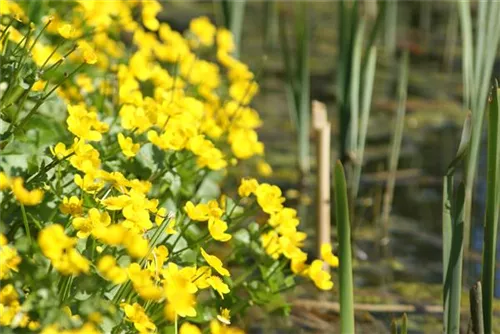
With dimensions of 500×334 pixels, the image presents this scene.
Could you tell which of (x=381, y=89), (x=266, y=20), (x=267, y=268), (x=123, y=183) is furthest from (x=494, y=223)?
(x=381, y=89)

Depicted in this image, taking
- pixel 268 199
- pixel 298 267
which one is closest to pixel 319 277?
A: pixel 298 267

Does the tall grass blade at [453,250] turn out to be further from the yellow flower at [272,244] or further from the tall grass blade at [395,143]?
the tall grass blade at [395,143]

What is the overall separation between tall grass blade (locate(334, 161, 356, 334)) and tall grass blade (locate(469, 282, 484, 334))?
24 centimetres

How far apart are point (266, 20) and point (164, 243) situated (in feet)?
6.89

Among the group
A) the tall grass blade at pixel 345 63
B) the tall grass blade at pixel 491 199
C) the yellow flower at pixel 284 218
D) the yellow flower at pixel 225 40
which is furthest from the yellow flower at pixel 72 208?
the yellow flower at pixel 225 40

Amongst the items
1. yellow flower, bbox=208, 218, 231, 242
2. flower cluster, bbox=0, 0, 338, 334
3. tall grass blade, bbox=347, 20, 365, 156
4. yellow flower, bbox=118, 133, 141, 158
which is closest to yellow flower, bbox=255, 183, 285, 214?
flower cluster, bbox=0, 0, 338, 334

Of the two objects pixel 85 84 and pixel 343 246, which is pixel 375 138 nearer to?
pixel 85 84

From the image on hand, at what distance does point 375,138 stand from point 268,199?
225 centimetres

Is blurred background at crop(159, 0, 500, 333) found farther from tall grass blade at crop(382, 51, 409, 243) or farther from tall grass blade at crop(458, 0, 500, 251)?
tall grass blade at crop(458, 0, 500, 251)

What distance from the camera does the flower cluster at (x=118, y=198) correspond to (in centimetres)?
137

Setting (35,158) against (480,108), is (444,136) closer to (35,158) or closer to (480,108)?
(480,108)

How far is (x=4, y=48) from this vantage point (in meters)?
2.04

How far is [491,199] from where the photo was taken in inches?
66.9

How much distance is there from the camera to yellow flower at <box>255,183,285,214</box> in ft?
6.05
